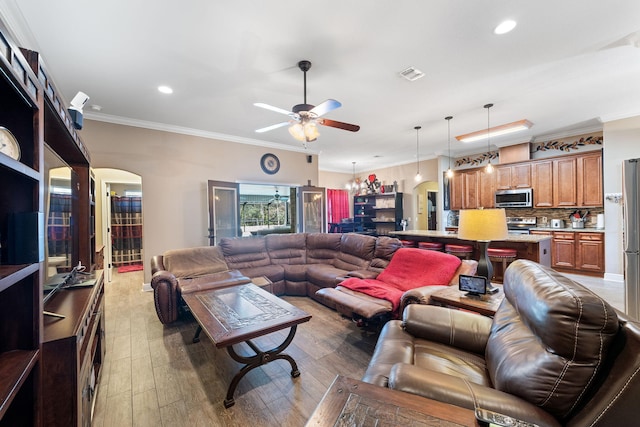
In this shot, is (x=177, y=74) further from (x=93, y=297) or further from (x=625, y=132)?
(x=625, y=132)

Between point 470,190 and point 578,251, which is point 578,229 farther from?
point 470,190

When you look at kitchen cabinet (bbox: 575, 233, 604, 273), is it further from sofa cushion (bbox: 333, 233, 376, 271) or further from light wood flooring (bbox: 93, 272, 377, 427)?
light wood flooring (bbox: 93, 272, 377, 427)

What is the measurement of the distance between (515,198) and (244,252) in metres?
5.94

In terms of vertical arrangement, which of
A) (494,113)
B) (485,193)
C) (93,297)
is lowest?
(93,297)

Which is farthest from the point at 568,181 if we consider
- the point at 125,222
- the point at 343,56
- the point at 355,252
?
the point at 125,222

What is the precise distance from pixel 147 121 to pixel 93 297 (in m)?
3.55

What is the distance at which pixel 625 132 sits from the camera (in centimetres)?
428

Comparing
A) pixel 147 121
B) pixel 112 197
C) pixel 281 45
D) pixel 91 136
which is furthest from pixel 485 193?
pixel 112 197

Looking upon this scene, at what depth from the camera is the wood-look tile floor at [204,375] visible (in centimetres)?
174

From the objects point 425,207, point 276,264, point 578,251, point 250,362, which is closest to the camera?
point 250,362

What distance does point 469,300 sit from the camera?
2074mm

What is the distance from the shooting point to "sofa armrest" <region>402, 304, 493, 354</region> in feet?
5.48

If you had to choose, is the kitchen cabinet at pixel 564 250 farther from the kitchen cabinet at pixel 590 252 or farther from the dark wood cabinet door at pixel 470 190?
the dark wood cabinet door at pixel 470 190

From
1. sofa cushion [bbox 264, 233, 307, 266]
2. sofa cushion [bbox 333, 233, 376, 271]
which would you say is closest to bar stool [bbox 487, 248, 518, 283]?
sofa cushion [bbox 333, 233, 376, 271]
